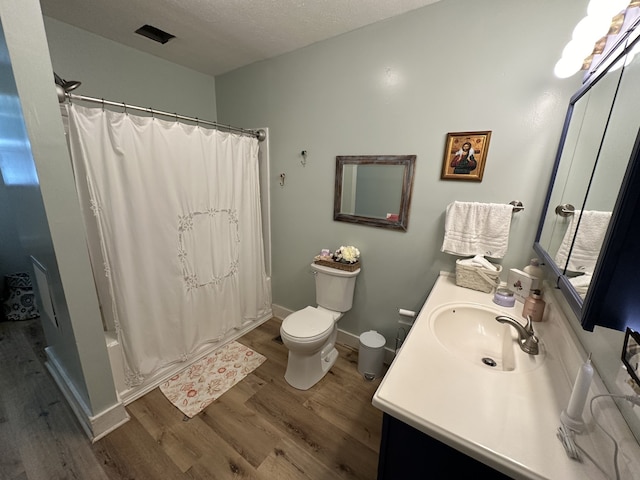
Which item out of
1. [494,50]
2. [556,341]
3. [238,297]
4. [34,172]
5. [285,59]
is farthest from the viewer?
[238,297]

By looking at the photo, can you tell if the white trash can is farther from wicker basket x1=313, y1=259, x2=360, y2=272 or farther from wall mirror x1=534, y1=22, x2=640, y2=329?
wall mirror x1=534, y1=22, x2=640, y2=329

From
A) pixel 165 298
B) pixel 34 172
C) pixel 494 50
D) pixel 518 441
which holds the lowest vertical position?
pixel 165 298

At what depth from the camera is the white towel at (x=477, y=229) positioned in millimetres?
1396

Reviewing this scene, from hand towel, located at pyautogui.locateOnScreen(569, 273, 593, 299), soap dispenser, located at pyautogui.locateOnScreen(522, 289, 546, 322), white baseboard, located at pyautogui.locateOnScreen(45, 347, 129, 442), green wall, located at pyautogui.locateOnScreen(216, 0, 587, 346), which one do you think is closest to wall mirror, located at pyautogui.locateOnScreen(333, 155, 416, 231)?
green wall, located at pyautogui.locateOnScreen(216, 0, 587, 346)

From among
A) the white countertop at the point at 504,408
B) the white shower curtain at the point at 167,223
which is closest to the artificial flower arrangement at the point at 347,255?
the white shower curtain at the point at 167,223

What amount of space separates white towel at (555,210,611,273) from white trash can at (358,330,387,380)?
1170 mm

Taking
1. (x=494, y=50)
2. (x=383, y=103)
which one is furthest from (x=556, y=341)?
(x=383, y=103)

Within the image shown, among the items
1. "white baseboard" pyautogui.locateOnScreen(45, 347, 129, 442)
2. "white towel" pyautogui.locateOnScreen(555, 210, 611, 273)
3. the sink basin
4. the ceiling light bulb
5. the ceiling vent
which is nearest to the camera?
"white towel" pyautogui.locateOnScreen(555, 210, 611, 273)

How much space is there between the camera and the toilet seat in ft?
5.40

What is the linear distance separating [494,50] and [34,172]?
2.28 m

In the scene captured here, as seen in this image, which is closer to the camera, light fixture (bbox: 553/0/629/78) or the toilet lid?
light fixture (bbox: 553/0/629/78)

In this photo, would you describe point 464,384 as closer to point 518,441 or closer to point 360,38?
point 518,441

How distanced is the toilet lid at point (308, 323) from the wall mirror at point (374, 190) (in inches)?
29.5

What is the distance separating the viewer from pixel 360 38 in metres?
1.67
